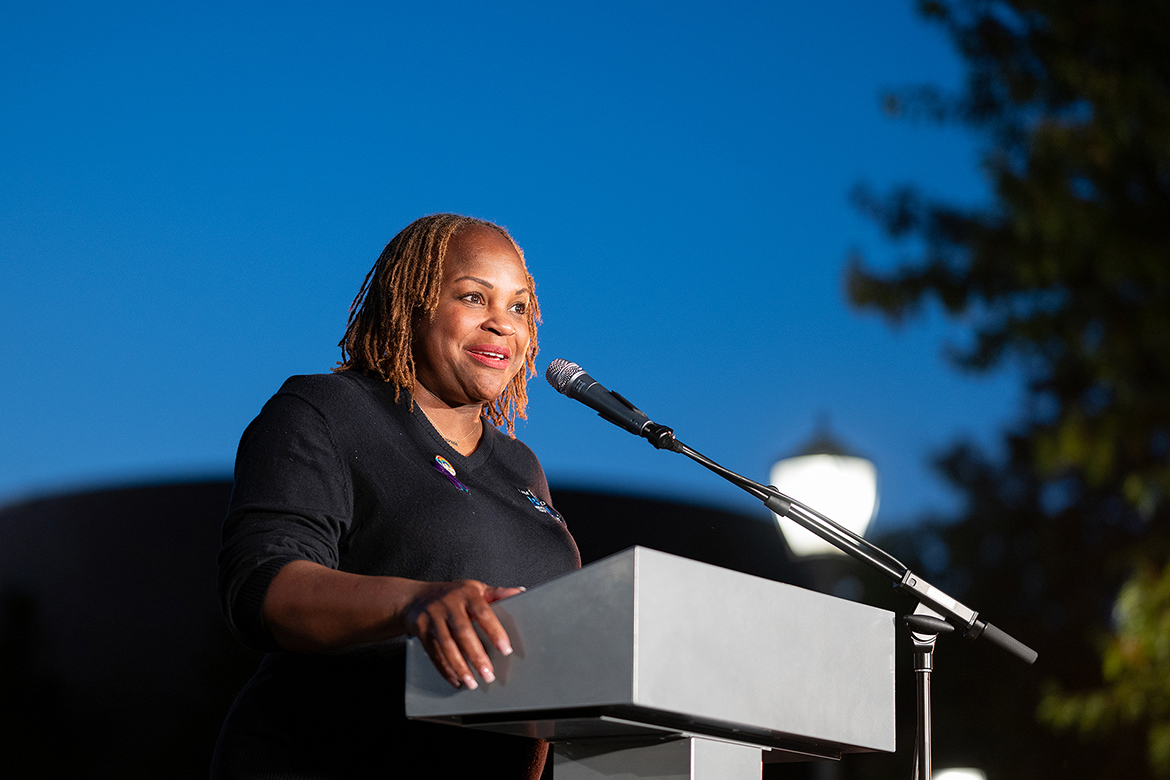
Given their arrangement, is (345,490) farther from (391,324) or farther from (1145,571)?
(1145,571)

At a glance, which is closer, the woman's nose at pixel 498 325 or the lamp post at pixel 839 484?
the woman's nose at pixel 498 325

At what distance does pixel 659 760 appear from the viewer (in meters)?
1.00

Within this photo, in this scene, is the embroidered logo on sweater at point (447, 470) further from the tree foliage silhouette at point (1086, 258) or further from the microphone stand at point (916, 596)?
the tree foliage silhouette at point (1086, 258)

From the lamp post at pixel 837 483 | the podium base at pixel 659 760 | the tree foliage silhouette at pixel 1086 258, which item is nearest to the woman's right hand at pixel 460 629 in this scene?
the podium base at pixel 659 760

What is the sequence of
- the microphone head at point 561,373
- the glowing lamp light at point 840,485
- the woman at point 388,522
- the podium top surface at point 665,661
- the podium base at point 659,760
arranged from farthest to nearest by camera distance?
the glowing lamp light at point 840,485, the microphone head at point 561,373, the woman at point 388,522, the podium base at point 659,760, the podium top surface at point 665,661

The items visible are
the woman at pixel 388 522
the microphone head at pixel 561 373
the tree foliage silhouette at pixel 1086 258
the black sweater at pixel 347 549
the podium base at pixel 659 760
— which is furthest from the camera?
the tree foliage silhouette at pixel 1086 258

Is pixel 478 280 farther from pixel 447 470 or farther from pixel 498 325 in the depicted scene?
pixel 447 470

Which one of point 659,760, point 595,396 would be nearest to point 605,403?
point 595,396

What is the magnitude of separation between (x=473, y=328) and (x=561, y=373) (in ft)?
0.46

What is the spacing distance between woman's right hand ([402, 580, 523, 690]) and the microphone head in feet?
1.94

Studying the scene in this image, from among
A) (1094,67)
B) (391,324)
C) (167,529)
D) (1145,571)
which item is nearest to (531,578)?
(391,324)

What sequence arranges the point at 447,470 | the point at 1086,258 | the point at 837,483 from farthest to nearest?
the point at 1086,258 < the point at 837,483 < the point at 447,470

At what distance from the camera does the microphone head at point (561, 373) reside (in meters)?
1.54

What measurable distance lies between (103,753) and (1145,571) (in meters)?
4.43
